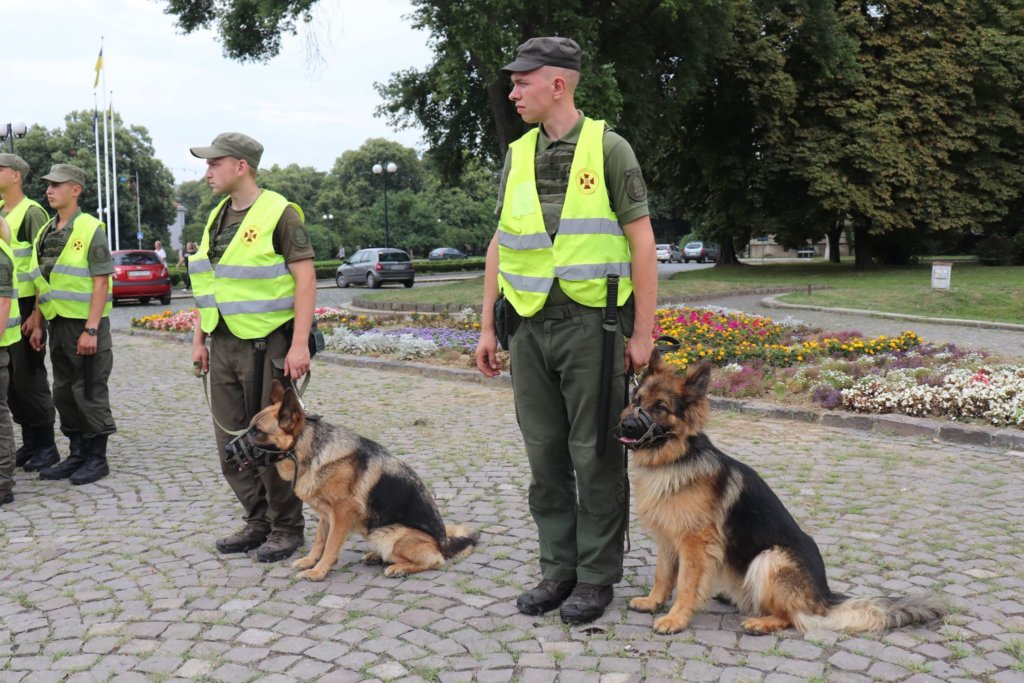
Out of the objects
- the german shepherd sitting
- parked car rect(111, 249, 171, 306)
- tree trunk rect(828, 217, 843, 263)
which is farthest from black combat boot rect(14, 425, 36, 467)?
tree trunk rect(828, 217, 843, 263)

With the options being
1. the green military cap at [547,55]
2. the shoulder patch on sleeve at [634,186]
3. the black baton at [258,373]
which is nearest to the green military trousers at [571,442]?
the shoulder patch on sleeve at [634,186]

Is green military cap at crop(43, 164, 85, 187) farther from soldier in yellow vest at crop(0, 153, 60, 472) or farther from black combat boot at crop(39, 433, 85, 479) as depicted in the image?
black combat boot at crop(39, 433, 85, 479)

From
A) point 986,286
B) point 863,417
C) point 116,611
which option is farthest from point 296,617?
point 986,286

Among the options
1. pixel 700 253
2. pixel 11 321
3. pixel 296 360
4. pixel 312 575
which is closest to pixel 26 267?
pixel 11 321

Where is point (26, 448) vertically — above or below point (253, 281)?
below

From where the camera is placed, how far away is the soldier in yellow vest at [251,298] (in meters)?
4.55

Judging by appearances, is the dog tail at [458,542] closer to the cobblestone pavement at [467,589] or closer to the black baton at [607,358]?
the cobblestone pavement at [467,589]

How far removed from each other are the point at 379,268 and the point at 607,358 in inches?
1257

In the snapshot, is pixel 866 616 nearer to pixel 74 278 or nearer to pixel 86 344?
pixel 86 344

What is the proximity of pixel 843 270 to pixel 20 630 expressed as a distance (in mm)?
34492

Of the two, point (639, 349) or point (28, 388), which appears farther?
point (28, 388)

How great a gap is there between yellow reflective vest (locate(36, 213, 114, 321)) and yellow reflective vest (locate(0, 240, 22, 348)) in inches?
13.7

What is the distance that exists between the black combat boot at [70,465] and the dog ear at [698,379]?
17.1 ft

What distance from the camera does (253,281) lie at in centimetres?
455
